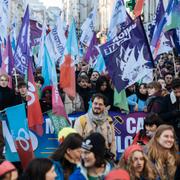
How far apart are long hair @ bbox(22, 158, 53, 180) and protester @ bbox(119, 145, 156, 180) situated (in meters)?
1.20

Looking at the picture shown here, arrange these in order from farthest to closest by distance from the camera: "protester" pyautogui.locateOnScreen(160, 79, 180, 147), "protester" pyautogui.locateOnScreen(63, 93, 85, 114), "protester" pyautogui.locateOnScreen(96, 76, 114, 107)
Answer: "protester" pyautogui.locateOnScreen(96, 76, 114, 107), "protester" pyautogui.locateOnScreen(63, 93, 85, 114), "protester" pyautogui.locateOnScreen(160, 79, 180, 147)

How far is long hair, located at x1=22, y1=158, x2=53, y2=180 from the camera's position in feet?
13.7

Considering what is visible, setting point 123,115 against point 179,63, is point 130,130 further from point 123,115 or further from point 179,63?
point 179,63

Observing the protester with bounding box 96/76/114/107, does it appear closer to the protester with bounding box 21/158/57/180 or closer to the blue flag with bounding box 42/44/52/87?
the blue flag with bounding box 42/44/52/87

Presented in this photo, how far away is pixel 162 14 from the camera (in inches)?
539

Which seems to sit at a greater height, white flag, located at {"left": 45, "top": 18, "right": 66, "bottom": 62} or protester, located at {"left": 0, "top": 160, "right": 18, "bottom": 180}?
white flag, located at {"left": 45, "top": 18, "right": 66, "bottom": 62}

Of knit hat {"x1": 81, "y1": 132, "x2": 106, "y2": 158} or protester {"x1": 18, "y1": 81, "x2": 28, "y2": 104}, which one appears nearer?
knit hat {"x1": 81, "y1": 132, "x2": 106, "y2": 158}

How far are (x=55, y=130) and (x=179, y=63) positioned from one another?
1011cm

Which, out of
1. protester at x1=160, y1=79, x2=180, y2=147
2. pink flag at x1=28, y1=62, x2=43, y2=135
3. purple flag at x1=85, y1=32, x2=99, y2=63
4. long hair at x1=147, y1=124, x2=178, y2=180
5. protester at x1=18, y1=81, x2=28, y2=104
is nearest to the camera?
long hair at x1=147, y1=124, x2=178, y2=180

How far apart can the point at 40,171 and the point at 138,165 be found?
137cm

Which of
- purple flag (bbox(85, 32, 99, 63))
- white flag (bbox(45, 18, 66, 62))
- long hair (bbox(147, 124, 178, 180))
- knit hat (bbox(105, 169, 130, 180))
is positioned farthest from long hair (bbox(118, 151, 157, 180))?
purple flag (bbox(85, 32, 99, 63))

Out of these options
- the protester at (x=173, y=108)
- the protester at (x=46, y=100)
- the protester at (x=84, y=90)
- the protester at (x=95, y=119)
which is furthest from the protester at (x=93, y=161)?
the protester at (x=84, y=90)

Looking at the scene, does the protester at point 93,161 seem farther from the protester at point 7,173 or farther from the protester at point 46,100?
the protester at point 46,100


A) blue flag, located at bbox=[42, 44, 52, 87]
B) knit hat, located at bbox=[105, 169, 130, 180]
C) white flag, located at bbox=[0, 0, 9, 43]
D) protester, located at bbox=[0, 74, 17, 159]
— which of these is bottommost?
knit hat, located at bbox=[105, 169, 130, 180]
